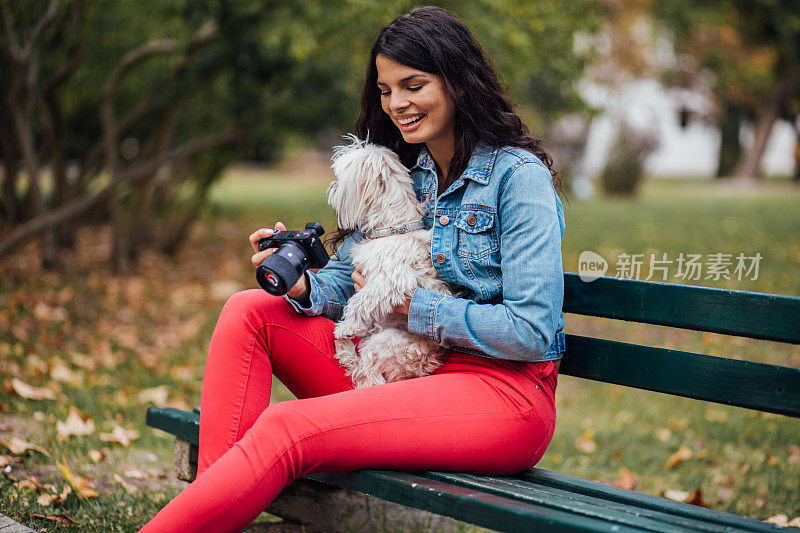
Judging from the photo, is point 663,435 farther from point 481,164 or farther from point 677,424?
point 481,164

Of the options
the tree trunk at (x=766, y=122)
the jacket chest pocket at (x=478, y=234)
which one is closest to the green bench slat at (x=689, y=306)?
the jacket chest pocket at (x=478, y=234)

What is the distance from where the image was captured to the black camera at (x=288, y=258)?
2.21m

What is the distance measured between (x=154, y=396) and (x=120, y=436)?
3.28 ft

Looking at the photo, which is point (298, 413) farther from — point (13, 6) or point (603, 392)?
point (13, 6)

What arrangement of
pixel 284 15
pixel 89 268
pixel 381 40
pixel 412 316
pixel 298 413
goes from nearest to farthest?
1. pixel 298 413
2. pixel 412 316
3. pixel 381 40
4. pixel 284 15
5. pixel 89 268

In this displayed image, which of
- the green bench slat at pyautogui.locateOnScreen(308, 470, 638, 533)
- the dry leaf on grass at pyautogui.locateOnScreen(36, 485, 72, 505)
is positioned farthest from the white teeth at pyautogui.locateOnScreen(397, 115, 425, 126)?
the dry leaf on grass at pyautogui.locateOnScreen(36, 485, 72, 505)

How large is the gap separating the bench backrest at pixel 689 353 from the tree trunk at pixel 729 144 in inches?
1316

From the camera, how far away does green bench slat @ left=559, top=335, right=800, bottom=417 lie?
7.25ft

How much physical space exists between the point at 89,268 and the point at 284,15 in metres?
3.56

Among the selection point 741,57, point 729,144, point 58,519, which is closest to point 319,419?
point 58,519

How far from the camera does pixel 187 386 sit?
16.7 feet

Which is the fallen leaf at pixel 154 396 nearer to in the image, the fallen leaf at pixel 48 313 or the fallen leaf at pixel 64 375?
the fallen leaf at pixel 64 375

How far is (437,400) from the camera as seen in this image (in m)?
2.13

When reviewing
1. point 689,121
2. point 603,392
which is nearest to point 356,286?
point 603,392
